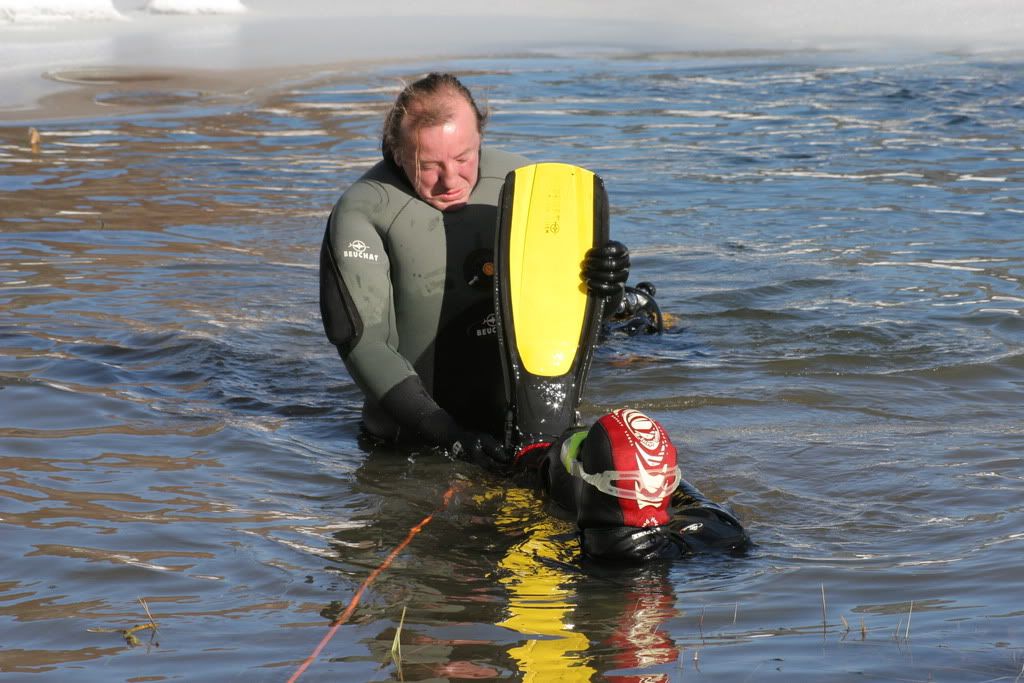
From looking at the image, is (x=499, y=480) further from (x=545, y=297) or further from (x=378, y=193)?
(x=378, y=193)

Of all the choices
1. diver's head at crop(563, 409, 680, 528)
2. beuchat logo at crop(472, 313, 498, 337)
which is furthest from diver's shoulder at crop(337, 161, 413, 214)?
diver's head at crop(563, 409, 680, 528)

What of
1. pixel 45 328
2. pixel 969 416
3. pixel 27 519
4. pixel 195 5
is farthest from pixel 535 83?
pixel 27 519

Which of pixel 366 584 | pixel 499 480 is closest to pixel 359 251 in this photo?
pixel 499 480

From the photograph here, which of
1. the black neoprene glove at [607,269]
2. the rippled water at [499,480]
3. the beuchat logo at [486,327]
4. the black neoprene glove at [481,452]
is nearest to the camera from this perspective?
the rippled water at [499,480]

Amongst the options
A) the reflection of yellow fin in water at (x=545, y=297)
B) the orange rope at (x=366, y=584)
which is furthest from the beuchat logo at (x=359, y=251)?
the orange rope at (x=366, y=584)

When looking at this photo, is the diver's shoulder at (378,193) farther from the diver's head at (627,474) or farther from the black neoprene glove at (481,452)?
the diver's head at (627,474)

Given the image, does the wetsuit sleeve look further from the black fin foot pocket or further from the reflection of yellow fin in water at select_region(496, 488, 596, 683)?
the black fin foot pocket

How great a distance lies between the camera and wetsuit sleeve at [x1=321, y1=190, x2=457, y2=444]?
14.8 ft

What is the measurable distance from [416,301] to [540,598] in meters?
1.53

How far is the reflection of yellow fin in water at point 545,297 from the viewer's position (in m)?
4.44

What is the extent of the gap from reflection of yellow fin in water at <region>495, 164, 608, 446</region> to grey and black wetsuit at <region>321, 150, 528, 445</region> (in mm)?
201

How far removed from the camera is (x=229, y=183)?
35.9 ft

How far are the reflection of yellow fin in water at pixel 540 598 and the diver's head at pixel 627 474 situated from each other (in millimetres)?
203

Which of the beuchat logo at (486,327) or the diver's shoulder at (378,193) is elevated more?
the diver's shoulder at (378,193)
